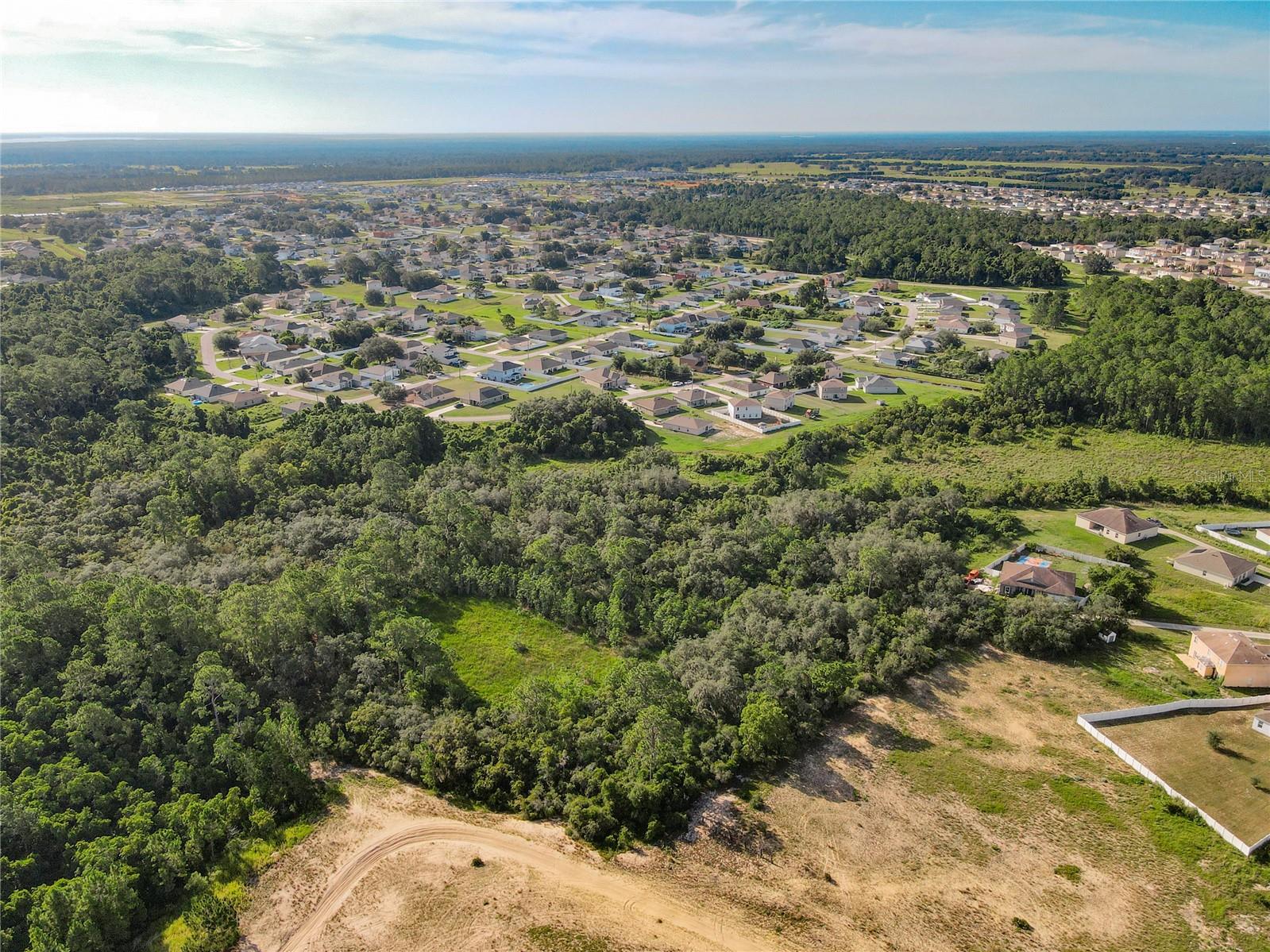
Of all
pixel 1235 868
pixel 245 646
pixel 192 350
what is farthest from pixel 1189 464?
pixel 192 350

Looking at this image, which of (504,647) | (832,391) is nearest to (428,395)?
(832,391)

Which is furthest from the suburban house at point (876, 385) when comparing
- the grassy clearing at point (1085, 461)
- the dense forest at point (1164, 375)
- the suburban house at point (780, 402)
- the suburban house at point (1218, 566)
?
the suburban house at point (1218, 566)

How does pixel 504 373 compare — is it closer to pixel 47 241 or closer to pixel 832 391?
pixel 832 391

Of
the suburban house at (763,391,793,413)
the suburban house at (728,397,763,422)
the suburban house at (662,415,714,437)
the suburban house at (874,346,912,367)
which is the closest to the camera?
the suburban house at (662,415,714,437)

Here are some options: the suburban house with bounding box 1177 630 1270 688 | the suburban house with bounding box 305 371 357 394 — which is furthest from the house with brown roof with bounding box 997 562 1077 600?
the suburban house with bounding box 305 371 357 394

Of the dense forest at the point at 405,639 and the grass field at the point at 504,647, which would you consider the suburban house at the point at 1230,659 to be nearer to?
the dense forest at the point at 405,639

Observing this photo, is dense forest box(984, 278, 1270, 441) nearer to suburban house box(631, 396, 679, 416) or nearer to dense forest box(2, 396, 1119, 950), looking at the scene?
dense forest box(2, 396, 1119, 950)
